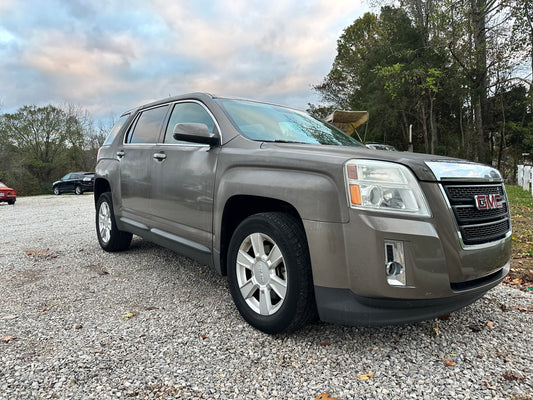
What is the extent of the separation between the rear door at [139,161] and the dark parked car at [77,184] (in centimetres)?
2244

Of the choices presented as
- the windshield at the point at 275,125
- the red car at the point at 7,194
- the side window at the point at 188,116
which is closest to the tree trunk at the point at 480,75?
the windshield at the point at 275,125

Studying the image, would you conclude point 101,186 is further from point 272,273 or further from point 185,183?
point 272,273

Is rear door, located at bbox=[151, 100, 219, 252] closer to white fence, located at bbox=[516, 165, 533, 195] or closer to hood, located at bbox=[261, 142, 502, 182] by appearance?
hood, located at bbox=[261, 142, 502, 182]

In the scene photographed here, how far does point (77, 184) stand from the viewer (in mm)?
24938

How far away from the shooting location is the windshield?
2904mm

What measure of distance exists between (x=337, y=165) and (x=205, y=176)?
4.06 ft

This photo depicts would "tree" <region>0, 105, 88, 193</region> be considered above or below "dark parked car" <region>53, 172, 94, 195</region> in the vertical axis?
above

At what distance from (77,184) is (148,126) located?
24020 mm

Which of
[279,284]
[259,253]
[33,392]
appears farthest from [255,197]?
[33,392]

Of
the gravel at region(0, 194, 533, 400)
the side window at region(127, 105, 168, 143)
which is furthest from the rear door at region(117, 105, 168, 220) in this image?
the gravel at region(0, 194, 533, 400)

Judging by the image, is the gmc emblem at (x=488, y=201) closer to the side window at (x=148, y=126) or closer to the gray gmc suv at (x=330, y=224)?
the gray gmc suv at (x=330, y=224)

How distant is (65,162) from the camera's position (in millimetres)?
40625

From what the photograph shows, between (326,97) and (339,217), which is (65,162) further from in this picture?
(339,217)

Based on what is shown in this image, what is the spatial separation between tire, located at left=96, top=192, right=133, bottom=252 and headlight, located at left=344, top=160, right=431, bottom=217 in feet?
11.4
